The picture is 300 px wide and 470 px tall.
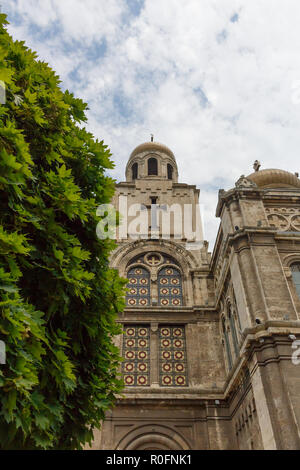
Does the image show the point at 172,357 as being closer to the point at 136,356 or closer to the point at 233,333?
the point at 136,356

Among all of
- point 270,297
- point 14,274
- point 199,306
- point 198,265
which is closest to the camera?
point 14,274

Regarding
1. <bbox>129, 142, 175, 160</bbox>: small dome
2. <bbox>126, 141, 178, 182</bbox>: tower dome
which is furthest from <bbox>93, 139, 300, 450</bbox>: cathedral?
<bbox>129, 142, 175, 160</bbox>: small dome

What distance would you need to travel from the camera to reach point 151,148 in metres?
29.1

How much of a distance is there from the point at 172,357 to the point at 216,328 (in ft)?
8.37

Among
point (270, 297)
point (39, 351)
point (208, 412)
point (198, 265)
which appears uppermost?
point (198, 265)

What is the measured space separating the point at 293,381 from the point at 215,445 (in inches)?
223

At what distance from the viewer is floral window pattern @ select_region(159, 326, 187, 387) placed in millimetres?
17891

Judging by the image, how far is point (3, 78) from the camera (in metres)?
5.84

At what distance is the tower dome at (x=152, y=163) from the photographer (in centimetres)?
2742

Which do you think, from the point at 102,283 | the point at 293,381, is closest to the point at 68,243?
the point at 102,283

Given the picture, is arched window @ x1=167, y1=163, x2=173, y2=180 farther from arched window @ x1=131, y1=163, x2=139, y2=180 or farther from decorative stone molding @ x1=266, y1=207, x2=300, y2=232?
decorative stone molding @ x1=266, y1=207, x2=300, y2=232

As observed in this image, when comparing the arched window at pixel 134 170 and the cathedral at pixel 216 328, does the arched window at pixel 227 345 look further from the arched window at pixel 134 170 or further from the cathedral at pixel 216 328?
the arched window at pixel 134 170

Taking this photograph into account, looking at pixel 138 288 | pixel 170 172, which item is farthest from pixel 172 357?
pixel 170 172
